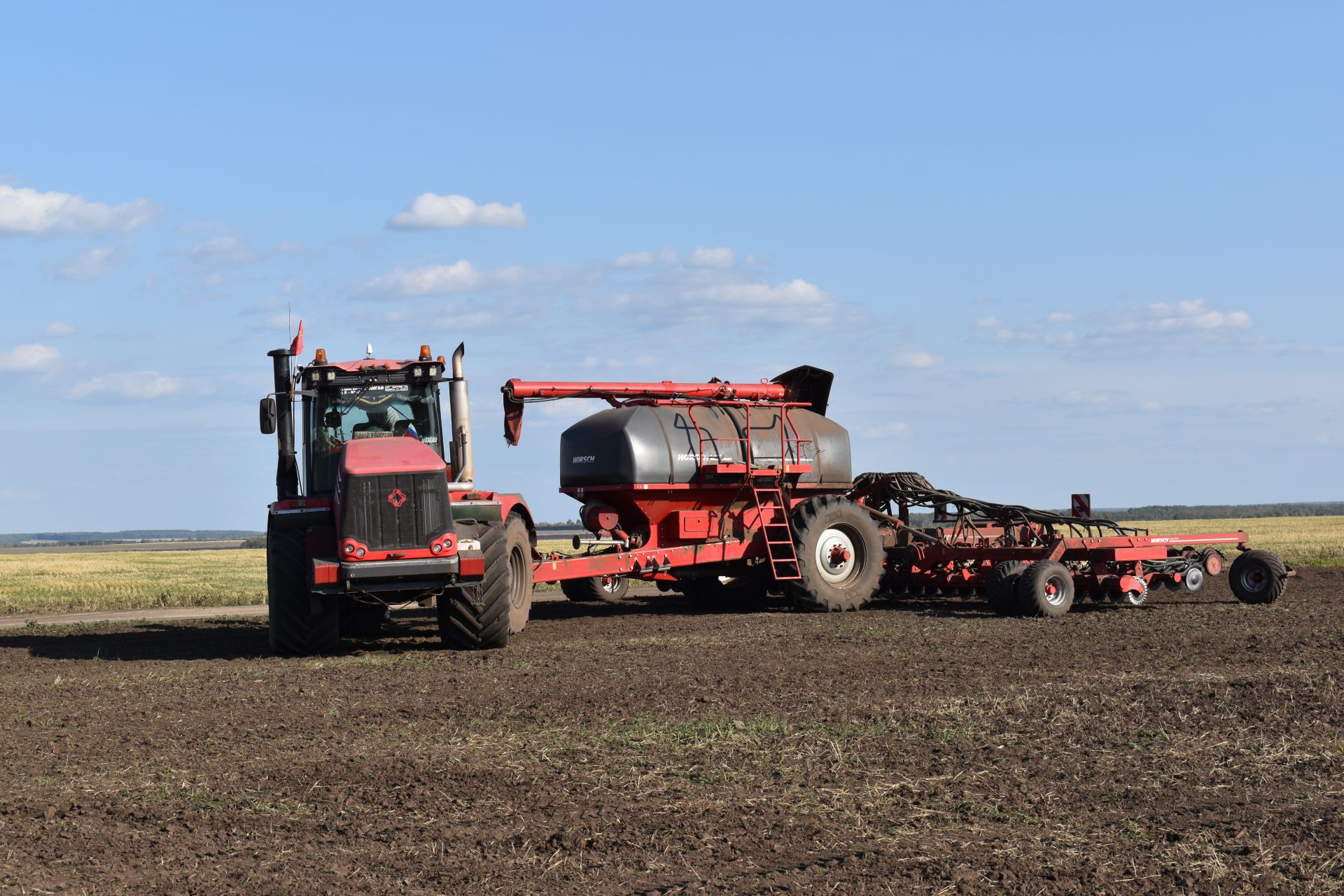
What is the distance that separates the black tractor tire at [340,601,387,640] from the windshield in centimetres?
203

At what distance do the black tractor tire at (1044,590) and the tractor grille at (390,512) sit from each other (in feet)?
26.6

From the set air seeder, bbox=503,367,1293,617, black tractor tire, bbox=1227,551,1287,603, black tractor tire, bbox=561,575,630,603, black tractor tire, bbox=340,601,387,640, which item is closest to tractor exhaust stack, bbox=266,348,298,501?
black tractor tire, bbox=340,601,387,640

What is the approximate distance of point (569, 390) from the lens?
19328 millimetres

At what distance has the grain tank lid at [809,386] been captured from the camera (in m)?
21.3

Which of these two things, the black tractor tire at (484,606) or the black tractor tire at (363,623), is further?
the black tractor tire at (363,623)

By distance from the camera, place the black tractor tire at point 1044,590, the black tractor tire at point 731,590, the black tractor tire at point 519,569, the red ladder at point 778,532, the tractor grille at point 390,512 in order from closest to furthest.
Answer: the tractor grille at point 390,512 → the black tractor tire at point 519,569 → the black tractor tire at point 1044,590 → the red ladder at point 778,532 → the black tractor tire at point 731,590

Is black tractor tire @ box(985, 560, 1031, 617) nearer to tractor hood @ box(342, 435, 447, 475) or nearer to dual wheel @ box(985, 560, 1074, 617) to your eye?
dual wheel @ box(985, 560, 1074, 617)

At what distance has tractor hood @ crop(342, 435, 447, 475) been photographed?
1369cm

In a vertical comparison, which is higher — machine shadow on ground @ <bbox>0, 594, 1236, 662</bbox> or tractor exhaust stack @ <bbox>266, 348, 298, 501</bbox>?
tractor exhaust stack @ <bbox>266, 348, 298, 501</bbox>

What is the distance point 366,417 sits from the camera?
15.3 m

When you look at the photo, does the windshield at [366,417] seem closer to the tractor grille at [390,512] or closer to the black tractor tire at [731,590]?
the tractor grille at [390,512]

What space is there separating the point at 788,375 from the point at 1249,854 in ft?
50.5

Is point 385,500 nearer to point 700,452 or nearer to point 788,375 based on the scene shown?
point 700,452

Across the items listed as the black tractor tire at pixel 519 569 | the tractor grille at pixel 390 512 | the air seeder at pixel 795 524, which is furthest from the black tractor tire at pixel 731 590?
the tractor grille at pixel 390 512
